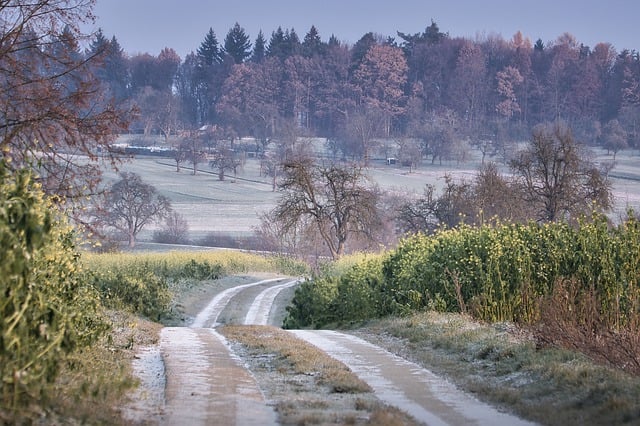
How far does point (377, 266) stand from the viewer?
29.8m

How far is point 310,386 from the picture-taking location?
12172mm

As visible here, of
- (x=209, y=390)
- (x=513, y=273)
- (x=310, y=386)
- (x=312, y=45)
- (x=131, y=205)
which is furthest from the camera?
(x=312, y=45)

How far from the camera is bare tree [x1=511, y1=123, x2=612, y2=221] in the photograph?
54844 mm

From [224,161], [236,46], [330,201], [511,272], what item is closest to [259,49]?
[236,46]

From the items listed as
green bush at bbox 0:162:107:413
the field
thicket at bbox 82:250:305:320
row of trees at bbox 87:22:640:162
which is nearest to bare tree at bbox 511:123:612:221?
thicket at bbox 82:250:305:320

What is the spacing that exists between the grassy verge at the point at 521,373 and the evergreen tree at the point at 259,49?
15724cm

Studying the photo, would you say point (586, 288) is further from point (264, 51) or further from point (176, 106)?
point (264, 51)

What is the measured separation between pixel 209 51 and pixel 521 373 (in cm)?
16192

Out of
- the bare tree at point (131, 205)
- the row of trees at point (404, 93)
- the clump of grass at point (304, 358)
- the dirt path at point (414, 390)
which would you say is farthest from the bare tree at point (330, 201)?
the row of trees at point (404, 93)

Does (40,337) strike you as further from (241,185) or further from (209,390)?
(241,185)

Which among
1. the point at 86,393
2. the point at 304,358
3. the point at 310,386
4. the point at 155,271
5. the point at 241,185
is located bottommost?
the point at 241,185

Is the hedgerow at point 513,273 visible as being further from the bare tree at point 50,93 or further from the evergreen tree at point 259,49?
the evergreen tree at point 259,49

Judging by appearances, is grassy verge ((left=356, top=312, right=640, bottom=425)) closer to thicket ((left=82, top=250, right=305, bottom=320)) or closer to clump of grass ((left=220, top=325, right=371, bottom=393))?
clump of grass ((left=220, top=325, right=371, bottom=393))

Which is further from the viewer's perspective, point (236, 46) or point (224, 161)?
point (236, 46)
